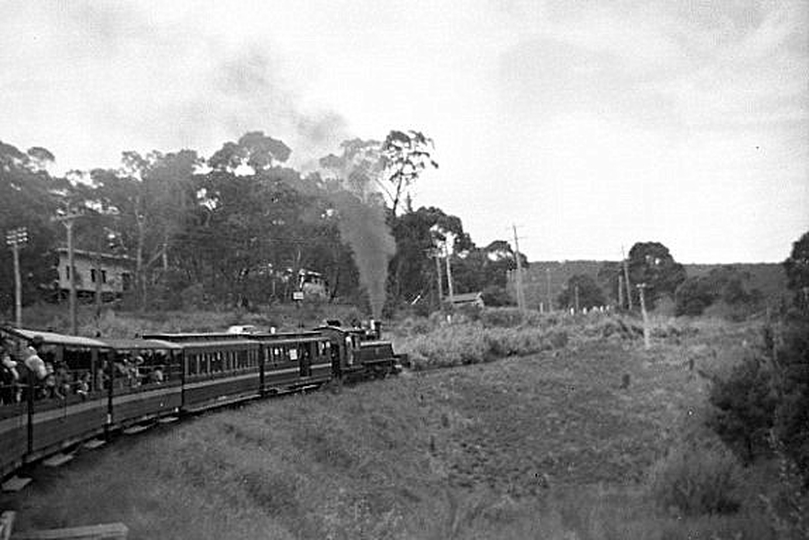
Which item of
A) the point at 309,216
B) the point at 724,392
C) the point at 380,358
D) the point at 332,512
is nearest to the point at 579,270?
the point at 309,216

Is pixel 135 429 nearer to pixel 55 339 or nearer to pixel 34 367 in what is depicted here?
pixel 55 339

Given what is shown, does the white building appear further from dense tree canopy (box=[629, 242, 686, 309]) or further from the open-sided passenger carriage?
dense tree canopy (box=[629, 242, 686, 309])

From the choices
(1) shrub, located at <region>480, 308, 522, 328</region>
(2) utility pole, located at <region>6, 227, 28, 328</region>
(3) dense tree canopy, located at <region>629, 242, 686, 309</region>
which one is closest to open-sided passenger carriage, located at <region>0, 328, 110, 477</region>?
(2) utility pole, located at <region>6, 227, 28, 328</region>

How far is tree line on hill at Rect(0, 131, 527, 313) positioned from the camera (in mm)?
41344

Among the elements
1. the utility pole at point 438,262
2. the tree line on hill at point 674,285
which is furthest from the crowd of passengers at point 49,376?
the utility pole at point 438,262

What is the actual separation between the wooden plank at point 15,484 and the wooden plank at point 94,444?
3.85m

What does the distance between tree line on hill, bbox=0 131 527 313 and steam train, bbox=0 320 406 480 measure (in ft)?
33.0

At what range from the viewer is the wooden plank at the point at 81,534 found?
1076 cm

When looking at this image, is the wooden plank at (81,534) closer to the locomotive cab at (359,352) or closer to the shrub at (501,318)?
the locomotive cab at (359,352)

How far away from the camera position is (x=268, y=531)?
1576 cm

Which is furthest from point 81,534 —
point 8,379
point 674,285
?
point 674,285

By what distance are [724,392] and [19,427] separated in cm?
2275

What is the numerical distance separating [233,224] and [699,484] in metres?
34.7

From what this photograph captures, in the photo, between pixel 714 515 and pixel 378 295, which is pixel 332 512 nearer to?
pixel 714 515
